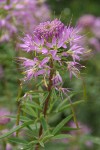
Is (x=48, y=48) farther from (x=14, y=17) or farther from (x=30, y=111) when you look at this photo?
(x=14, y=17)

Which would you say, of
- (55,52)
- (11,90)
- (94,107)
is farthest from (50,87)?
(94,107)

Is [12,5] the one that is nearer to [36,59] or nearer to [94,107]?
[36,59]

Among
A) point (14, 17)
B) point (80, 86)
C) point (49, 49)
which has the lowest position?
point (80, 86)

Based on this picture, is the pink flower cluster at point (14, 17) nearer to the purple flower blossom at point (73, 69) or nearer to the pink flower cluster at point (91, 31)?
the pink flower cluster at point (91, 31)

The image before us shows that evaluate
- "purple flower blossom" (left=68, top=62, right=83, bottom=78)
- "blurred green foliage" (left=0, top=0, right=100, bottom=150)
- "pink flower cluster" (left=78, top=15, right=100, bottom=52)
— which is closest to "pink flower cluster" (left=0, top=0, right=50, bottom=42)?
"blurred green foliage" (left=0, top=0, right=100, bottom=150)

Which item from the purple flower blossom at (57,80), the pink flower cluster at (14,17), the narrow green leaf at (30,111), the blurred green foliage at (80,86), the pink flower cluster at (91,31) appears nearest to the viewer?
the purple flower blossom at (57,80)

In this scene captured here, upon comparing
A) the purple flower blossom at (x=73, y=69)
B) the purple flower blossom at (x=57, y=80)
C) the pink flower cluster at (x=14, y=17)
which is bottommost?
the purple flower blossom at (x=57, y=80)

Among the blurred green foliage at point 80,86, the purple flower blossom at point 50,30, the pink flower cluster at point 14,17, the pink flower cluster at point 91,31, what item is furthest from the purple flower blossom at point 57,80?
the pink flower cluster at point 91,31

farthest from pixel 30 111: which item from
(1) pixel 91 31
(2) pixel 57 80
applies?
(1) pixel 91 31
